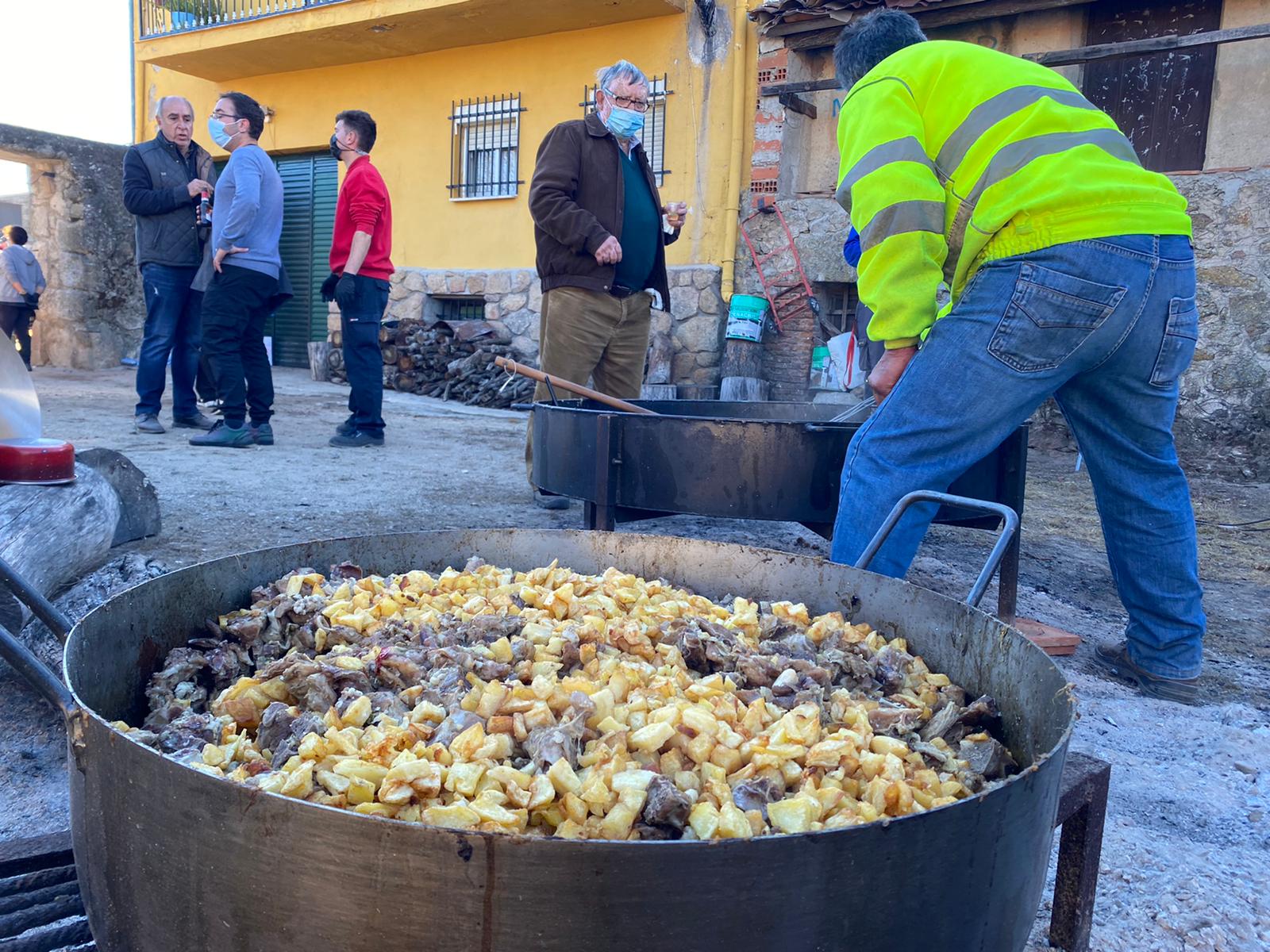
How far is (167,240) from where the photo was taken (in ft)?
19.1

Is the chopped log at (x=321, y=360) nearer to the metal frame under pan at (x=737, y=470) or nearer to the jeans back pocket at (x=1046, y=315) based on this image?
the metal frame under pan at (x=737, y=470)

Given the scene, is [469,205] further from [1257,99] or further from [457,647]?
[457,647]

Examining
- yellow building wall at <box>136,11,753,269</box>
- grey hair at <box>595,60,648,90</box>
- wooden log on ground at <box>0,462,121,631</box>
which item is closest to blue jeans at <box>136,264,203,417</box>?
grey hair at <box>595,60,648,90</box>

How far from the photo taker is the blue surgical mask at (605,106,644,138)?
454cm

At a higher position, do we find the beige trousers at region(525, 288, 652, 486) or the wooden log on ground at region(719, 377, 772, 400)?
the beige trousers at region(525, 288, 652, 486)

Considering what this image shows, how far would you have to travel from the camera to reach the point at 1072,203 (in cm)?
230

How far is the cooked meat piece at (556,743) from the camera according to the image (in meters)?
1.14

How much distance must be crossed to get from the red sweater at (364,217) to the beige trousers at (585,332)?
1.78 metres

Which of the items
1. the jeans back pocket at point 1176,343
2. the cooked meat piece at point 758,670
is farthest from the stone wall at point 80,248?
the cooked meat piece at point 758,670

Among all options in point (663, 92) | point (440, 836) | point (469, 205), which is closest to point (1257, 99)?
point (663, 92)

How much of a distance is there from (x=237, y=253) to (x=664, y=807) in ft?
17.4

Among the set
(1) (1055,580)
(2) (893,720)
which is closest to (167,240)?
(1) (1055,580)

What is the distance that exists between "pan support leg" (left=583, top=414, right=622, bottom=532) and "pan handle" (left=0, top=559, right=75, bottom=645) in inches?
64.6

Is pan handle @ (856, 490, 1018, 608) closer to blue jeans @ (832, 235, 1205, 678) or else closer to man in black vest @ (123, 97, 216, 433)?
blue jeans @ (832, 235, 1205, 678)
